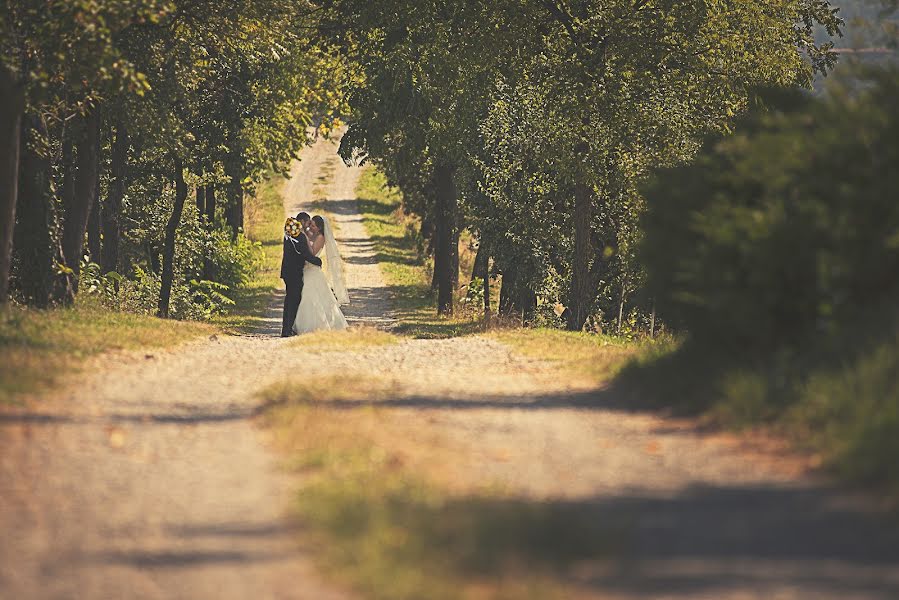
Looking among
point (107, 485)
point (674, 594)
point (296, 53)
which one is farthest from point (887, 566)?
point (296, 53)

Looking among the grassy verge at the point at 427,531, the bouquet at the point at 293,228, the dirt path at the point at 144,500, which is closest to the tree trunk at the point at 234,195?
the bouquet at the point at 293,228

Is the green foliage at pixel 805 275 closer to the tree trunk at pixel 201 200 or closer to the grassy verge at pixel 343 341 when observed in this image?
the grassy verge at pixel 343 341

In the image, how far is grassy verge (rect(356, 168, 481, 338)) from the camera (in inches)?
1115

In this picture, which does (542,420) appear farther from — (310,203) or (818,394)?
(310,203)

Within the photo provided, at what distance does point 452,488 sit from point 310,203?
69.4m

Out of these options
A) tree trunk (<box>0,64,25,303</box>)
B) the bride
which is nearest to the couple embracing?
the bride

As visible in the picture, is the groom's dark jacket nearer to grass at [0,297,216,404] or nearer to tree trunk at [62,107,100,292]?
grass at [0,297,216,404]

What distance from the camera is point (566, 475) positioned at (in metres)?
8.02

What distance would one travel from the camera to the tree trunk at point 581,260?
82.4 ft

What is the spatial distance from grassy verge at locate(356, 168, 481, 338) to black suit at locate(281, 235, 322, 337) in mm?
2597

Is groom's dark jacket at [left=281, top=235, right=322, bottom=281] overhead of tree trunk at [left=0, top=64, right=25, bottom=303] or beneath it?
beneath

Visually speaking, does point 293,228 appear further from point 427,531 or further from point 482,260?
point 427,531

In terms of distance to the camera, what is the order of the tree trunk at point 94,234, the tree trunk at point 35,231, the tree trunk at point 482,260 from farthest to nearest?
the tree trunk at point 482,260 < the tree trunk at point 94,234 < the tree trunk at point 35,231

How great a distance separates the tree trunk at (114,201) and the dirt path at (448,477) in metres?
16.7
